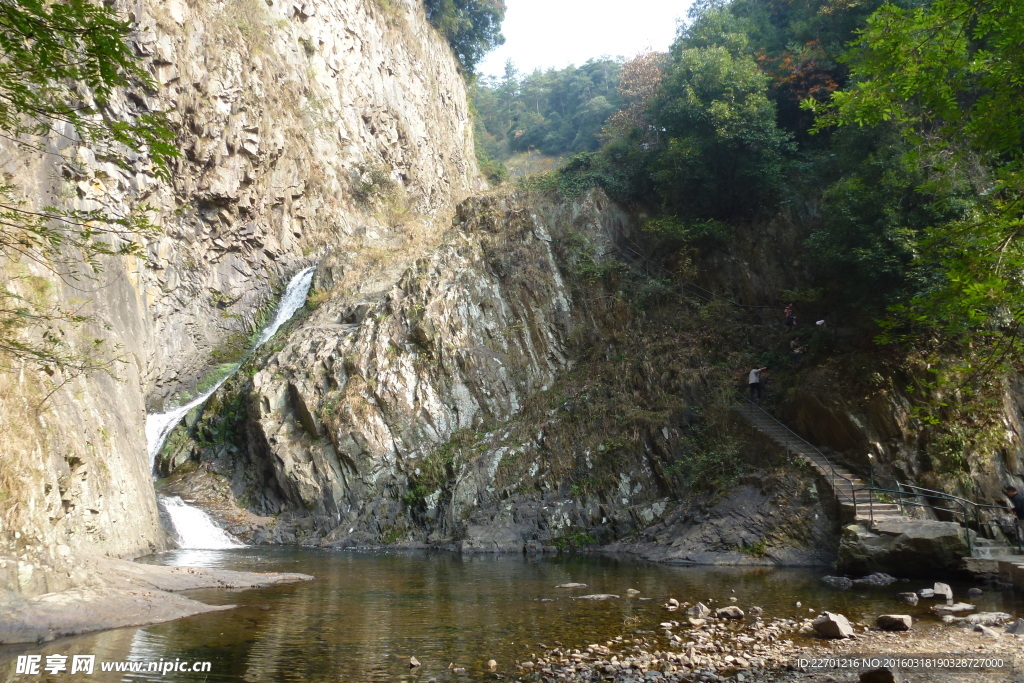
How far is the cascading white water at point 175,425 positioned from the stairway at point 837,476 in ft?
54.6

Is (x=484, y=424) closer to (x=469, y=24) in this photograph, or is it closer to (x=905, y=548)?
(x=905, y=548)

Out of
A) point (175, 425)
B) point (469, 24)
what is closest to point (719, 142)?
point (175, 425)

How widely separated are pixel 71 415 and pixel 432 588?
835 cm

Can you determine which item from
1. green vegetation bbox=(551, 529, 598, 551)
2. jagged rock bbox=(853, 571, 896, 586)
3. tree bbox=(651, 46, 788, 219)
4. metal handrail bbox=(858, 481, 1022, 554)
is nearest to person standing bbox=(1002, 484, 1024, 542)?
metal handrail bbox=(858, 481, 1022, 554)

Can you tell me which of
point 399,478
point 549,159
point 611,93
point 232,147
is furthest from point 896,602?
point 611,93

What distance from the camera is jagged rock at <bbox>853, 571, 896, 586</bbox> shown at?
42.2ft

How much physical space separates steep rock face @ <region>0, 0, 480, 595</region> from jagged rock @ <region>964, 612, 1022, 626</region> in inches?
Result: 512

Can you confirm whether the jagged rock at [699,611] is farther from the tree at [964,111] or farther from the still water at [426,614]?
the tree at [964,111]

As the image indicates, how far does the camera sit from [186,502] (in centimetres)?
2112

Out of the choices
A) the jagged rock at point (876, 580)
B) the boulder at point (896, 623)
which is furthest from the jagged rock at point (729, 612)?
the jagged rock at point (876, 580)

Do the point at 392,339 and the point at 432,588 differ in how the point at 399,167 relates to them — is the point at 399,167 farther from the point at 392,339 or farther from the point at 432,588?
the point at 432,588

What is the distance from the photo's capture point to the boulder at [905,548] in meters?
13.2

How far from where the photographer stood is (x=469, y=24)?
157 ft

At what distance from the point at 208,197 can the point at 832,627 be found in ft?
89.9
